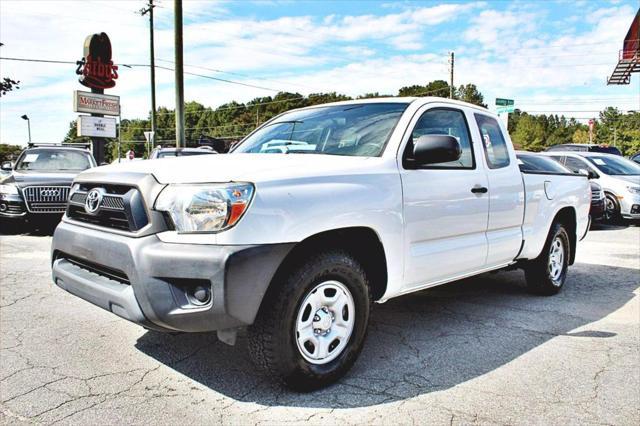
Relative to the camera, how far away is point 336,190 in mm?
3072

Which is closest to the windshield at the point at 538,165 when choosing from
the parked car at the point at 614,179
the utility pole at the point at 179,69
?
the parked car at the point at 614,179

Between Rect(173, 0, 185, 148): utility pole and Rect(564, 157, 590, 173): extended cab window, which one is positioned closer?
Rect(564, 157, 590, 173): extended cab window

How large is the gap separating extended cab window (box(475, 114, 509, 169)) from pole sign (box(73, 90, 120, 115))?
1437 centimetres

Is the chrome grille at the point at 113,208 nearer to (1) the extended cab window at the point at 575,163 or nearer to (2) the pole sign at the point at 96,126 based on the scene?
(1) the extended cab window at the point at 575,163

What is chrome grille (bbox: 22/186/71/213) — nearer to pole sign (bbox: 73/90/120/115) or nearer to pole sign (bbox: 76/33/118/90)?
pole sign (bbox: 73/90/120/115)

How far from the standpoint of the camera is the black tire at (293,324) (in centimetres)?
282

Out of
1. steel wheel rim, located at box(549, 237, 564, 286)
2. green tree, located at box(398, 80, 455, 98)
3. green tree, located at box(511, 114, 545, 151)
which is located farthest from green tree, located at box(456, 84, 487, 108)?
steel wheel rim, located at box(549, 237, 564, 286)

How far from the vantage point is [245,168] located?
115 inches

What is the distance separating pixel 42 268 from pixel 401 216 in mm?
4993

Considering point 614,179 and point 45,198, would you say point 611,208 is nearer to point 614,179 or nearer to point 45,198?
point 614,179

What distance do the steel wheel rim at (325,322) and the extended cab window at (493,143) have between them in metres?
2.04

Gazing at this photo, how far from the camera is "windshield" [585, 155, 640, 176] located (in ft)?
40.0

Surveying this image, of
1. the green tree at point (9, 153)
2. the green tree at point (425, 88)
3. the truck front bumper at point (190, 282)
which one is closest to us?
the truck front bumper at point (190, 282)

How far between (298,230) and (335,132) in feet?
4.26
